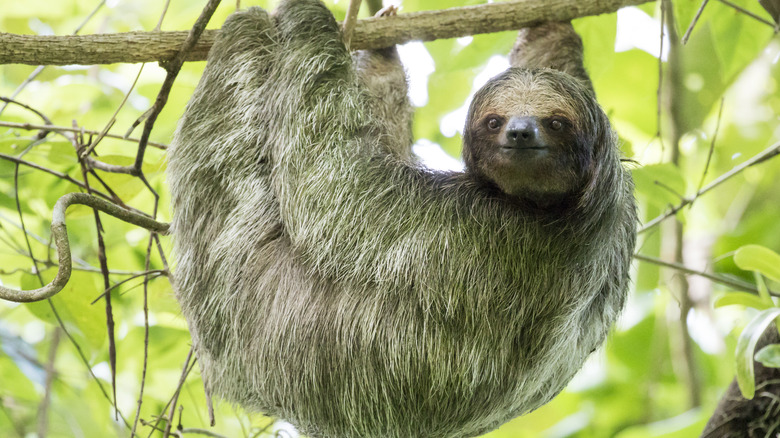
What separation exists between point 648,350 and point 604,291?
5.85 metres

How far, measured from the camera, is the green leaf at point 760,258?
229 inches

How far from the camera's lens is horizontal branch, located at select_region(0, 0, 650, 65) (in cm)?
621

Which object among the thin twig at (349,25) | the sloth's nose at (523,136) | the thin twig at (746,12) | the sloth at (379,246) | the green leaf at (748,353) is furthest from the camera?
the thin twig at (349,25)

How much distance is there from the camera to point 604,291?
6.84 meters

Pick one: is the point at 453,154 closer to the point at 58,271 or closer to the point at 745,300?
the point at 745,300

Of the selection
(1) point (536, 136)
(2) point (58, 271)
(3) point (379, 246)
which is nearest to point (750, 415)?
(1) point (536, 136)

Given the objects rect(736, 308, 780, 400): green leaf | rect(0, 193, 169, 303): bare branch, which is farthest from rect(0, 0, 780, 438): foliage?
rect(0, 193, 169, 303): bare branch

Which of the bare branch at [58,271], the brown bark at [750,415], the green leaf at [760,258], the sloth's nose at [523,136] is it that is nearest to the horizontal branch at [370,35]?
the bare branch at [58,271]

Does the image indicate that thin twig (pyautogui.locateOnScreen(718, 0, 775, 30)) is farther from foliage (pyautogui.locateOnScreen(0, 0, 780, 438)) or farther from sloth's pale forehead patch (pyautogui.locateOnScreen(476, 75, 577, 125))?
sloth's pale forehead patch (pyautogui.locateOnScreen(476, 75, 577, 125))

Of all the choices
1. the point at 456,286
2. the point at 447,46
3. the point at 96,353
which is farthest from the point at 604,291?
the point at 96,353

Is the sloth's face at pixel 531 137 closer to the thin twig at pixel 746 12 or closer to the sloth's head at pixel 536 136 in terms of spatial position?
the sloth's head at pixel 536 136

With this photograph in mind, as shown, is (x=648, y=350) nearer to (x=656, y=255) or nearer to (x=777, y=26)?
(x=656, y=255)

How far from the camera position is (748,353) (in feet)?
17.5

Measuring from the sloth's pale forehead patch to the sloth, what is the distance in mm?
17
